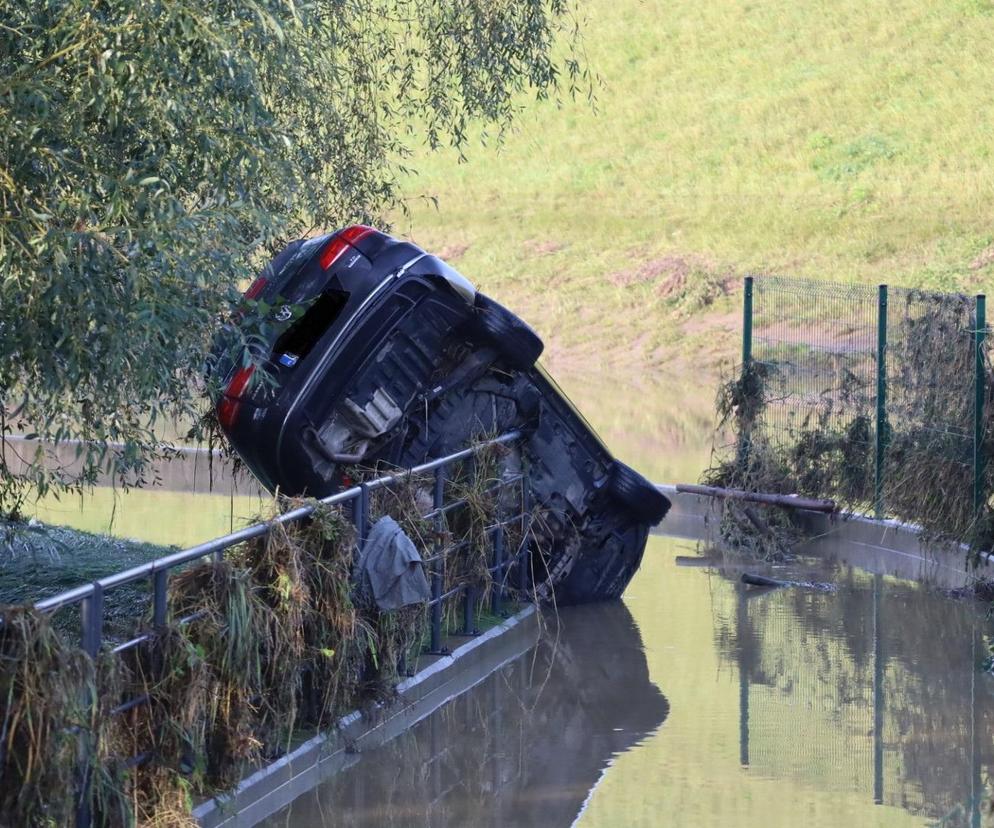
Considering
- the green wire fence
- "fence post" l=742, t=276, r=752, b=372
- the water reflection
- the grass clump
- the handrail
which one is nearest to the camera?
the grass clump

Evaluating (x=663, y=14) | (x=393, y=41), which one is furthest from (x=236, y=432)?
(x=663, y=14)

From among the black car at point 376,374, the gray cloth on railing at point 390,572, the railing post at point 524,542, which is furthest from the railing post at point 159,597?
the railing post at point 524,542

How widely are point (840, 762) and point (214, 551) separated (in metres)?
3.38

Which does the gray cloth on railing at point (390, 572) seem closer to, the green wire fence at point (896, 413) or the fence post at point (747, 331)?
the green wire fence at point (896, 413)

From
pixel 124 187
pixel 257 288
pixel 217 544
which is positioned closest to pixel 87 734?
pixel 217 544

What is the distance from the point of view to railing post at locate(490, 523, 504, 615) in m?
10.7

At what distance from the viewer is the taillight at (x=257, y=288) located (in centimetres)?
1075

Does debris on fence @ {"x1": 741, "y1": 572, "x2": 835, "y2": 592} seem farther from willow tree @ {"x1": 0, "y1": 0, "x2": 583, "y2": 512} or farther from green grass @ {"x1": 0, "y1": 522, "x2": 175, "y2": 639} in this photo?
willow tree @ {"x1": 0, "y1": 0, "x2": 583, "y2": 512}

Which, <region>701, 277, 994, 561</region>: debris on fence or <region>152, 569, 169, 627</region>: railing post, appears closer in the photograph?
<region>152, 569, 169, 627</region>: railing post

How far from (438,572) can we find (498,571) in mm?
1229

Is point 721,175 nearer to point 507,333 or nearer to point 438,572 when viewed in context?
point 507,333

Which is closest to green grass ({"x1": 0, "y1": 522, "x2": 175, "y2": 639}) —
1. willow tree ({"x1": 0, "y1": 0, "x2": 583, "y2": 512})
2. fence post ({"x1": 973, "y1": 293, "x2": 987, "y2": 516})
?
willow tree ({"x1": 0, "y1": 0, "x2": 583, "y2": 512})

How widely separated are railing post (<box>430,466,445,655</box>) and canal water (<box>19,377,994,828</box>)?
14.1 inches

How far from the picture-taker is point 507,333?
10.8 meters
